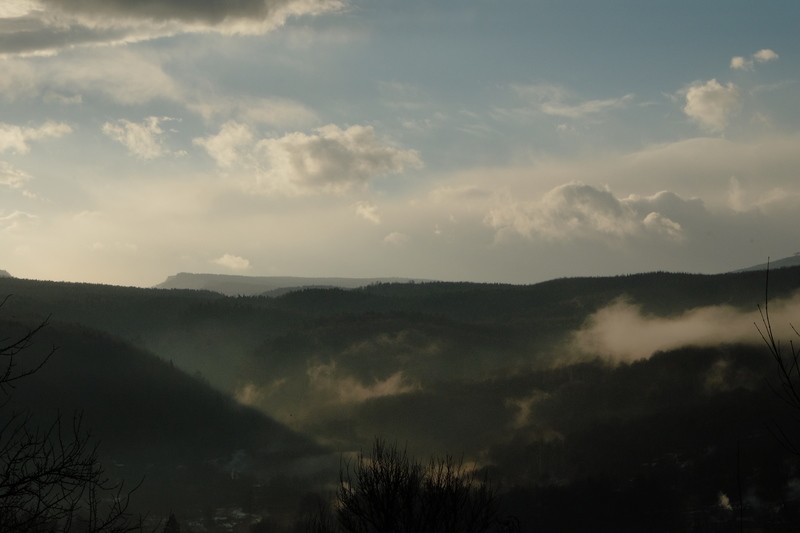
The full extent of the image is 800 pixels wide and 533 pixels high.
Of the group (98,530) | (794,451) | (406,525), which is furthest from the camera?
(406,525)

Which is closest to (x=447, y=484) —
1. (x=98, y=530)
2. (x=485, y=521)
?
(x=485, y=521)

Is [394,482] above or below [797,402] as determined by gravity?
below

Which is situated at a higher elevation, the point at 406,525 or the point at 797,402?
the point at 797,402

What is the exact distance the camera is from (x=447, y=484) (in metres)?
70.6

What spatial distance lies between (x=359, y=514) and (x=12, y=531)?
4128 cm

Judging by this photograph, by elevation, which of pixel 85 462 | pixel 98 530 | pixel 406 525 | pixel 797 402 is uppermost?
pixel 797 402

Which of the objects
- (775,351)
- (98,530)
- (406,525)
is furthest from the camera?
(406,525)

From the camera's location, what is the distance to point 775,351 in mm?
28188

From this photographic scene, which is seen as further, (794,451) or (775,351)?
(794,451)

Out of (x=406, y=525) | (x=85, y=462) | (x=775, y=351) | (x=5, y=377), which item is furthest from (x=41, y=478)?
(x=406, y=525)

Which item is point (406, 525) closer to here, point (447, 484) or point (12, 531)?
point (447, 484)

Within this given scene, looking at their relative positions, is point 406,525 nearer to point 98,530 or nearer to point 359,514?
point 359,514

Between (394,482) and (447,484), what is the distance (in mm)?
5809

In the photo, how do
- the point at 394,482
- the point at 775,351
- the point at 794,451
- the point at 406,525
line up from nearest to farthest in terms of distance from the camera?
1. the point at 775,351
2. the point at 794,451
3. the point at 406,525
4. the point at 394,482
